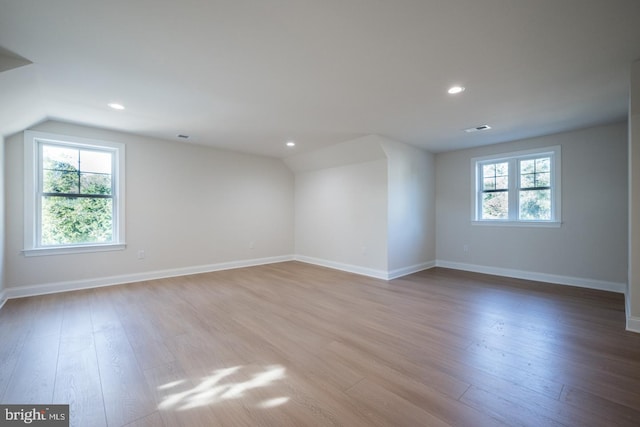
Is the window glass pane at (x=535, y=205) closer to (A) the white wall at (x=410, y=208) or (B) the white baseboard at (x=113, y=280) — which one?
(A) the white wall at (x=410, y=208)

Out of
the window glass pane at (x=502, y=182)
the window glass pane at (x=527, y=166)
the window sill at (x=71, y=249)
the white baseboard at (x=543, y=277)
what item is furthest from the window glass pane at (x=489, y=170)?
the window sill at (x=71, y=249)

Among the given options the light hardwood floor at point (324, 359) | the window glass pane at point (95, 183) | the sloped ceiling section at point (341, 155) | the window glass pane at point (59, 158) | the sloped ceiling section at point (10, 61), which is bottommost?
the light hardwood floor at point (324, 359)

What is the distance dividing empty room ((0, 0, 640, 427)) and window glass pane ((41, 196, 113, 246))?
30mm

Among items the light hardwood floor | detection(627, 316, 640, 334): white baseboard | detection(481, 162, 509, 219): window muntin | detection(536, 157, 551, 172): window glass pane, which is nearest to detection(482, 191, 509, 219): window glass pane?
detection(481, 162, 509, 219): window muntin

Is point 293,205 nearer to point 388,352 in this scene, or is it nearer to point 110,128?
point 110,128

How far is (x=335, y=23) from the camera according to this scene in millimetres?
1817

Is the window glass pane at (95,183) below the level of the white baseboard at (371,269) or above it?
above

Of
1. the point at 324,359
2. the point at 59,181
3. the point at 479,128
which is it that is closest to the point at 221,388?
the point at 324,359

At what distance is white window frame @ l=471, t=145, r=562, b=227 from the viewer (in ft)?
14.3

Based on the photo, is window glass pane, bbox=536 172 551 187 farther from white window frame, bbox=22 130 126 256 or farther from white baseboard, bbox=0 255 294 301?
white window frame, bbox=22 130 126 256

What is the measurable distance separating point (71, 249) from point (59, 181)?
→ 3.32 ft

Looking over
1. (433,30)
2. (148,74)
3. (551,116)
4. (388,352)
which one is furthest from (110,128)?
(551,116)

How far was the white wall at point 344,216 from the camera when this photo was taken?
4.81m

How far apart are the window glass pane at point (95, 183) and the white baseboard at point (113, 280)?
53.6 inches
